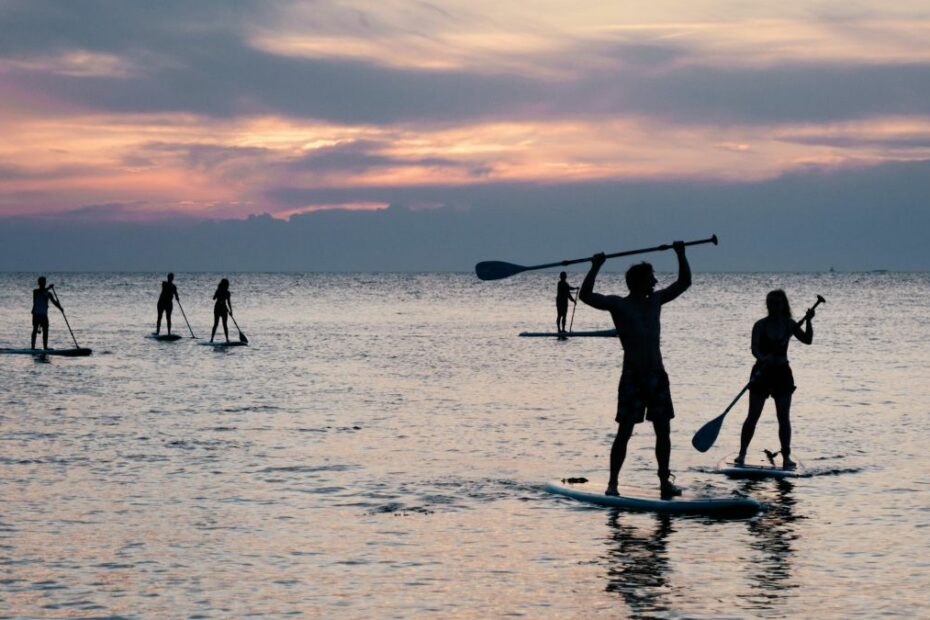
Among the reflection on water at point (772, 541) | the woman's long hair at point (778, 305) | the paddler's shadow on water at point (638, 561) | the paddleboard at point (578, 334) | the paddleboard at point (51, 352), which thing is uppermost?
the woman's long hair at point (778, 305)

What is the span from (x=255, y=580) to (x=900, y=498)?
252 inches

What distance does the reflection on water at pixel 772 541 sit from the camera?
845 centimetres

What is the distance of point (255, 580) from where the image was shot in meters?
8.81

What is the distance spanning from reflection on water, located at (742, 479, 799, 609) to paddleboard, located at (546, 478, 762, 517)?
0.65 ft

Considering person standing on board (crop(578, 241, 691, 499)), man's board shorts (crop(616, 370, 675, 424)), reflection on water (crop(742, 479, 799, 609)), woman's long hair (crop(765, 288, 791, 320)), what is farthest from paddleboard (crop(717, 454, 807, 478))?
man's board shorts (crop(616, 370, 675, 424))

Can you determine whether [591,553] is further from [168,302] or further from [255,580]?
[168,302]

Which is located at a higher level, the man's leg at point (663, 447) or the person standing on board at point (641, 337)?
the person standing on board at point (641, 337)

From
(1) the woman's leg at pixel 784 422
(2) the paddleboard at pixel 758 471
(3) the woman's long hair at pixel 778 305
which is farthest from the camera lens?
(1) the woman's leg at pixel 784 422

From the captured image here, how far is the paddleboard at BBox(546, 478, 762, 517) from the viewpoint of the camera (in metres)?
11.0

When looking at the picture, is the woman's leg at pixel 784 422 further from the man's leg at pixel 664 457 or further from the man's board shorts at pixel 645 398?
the man's board shorts at pixel 645 398

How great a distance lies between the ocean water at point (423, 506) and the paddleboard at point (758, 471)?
31 centimetres

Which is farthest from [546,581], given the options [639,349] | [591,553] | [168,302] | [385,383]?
[168,302]

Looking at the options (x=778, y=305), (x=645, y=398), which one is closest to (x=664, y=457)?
(x=645, y=398)

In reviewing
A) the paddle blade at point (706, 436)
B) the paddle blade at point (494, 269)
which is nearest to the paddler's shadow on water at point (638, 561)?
the paddle blade at point (706, 436)
